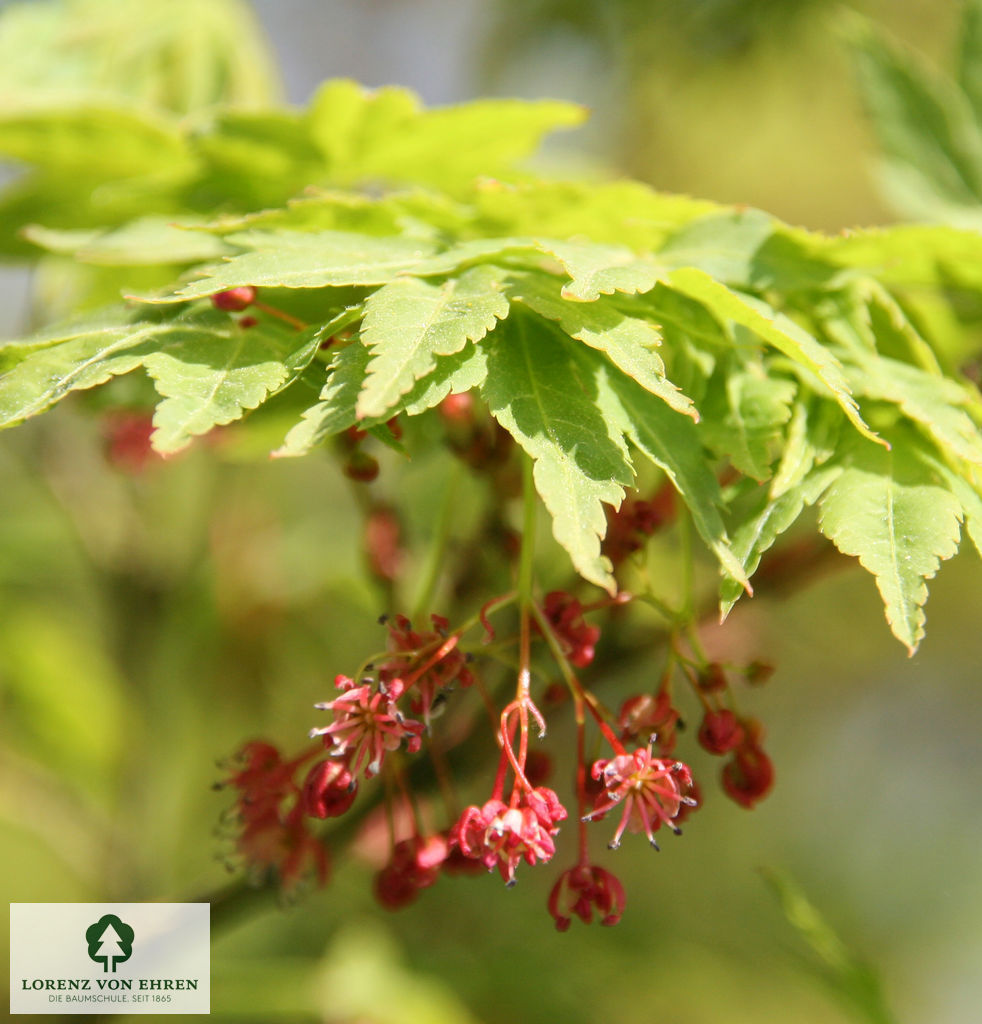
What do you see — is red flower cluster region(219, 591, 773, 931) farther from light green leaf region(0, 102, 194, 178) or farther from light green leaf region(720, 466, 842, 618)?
light green leaf region(0, 102, 194, 178)

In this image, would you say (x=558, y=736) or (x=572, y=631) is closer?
(x=572, y=631)

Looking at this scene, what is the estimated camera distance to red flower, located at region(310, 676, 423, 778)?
0.81m

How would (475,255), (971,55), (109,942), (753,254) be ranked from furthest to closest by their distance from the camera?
1. (109,942)
2. (971,55)
3. (753,254)
4. (475,255)

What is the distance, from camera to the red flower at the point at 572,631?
2.97ft

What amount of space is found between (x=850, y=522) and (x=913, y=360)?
10.0 inches

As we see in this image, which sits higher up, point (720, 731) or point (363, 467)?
point (363, 467)

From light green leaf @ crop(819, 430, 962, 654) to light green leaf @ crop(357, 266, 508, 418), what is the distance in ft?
1.02

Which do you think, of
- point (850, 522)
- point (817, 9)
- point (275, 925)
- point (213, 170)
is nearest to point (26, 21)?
point (213, 170)

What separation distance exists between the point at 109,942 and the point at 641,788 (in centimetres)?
94

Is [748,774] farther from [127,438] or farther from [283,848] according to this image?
[127,438]

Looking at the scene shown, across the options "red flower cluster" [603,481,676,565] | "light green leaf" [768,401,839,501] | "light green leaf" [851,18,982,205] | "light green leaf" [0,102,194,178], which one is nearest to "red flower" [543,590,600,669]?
"red flower cluster" [603,481,676,565]

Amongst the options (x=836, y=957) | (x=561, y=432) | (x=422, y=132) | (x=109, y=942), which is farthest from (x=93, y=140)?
(x=836, y=957)

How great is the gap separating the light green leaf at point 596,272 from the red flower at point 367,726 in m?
0.35

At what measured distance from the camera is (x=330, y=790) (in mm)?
843
